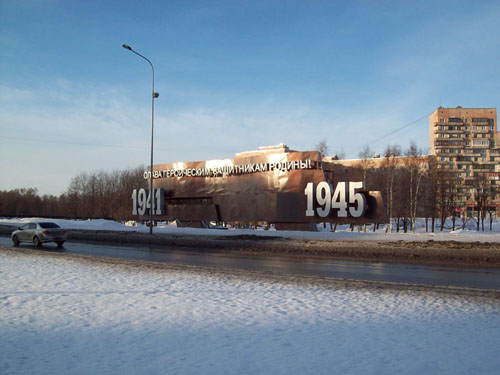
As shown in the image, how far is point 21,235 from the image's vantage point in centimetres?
2508

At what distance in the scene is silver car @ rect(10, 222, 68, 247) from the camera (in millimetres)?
24234

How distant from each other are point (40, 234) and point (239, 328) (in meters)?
A: 21.5

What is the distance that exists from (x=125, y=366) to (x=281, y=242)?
20.4 metres

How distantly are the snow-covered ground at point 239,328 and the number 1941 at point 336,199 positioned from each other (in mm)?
19969

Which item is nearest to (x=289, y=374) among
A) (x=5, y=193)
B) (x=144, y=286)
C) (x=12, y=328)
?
(x=12, y=328)

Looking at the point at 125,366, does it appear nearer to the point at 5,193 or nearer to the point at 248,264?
the point at 248,264

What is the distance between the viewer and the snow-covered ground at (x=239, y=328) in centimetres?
510

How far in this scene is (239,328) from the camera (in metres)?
6.67

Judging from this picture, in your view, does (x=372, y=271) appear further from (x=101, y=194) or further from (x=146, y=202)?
(x=101, y=194)

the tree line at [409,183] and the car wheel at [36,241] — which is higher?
the tree line at [409,183]

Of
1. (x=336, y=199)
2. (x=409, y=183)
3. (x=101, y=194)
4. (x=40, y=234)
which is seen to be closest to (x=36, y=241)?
(x=40, y=234)

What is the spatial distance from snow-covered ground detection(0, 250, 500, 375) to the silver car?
49.7 feet

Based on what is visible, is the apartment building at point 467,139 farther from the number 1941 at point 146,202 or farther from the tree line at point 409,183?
the number 1941 at point 146,202

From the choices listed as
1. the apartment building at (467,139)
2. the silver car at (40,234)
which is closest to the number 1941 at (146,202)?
the silver car at (40,234)
